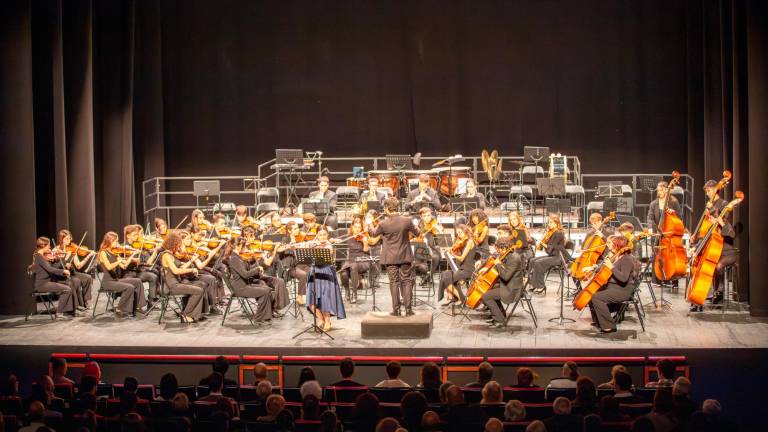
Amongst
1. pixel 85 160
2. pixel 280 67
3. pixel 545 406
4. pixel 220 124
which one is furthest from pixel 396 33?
pixel 545 406

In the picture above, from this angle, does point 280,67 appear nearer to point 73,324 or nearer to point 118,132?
point 118,132

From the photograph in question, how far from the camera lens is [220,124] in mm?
19875

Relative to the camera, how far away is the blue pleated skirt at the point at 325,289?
36.0 ft

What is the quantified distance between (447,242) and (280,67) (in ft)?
28.3

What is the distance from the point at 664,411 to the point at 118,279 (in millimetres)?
7610

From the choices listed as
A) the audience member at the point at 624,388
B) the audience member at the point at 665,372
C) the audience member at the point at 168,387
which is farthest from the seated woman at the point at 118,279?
the audience member at the point at 665,372

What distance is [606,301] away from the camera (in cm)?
1073

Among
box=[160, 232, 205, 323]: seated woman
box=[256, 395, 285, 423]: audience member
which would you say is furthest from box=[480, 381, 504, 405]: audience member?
box=[160, 232, 205, 323]: seated woman

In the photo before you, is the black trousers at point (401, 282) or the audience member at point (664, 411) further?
the black trousers at point (401, 282)

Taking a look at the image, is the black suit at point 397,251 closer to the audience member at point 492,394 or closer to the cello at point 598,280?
the cello at point 598,280

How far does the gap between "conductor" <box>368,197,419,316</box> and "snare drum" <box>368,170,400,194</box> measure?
227 inches

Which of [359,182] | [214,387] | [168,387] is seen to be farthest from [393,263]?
[359,182]

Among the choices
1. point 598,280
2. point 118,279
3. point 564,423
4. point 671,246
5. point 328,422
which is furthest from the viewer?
point 118,279

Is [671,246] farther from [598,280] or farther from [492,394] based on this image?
[492,394]
